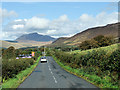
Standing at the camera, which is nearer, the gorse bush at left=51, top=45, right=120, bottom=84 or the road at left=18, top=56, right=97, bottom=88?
the road at left=18, top=56, right=97, bottom=88

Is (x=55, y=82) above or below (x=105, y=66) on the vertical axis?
below

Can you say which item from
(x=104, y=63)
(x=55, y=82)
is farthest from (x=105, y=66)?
(x=55, y=82)

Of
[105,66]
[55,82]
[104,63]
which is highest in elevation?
[104,63]

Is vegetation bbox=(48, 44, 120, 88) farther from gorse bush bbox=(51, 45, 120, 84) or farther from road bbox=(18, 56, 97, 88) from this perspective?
road bbox=(18, 56, 97, 88)

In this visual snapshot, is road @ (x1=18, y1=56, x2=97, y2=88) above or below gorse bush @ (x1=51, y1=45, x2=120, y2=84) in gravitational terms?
below

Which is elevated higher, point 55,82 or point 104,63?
point 104,63

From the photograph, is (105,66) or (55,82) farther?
(105,66)

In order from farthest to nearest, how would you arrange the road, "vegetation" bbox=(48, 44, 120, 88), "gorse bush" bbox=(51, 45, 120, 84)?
"gorse bush" bbox=(51, 45, 120, 84) < "vegetation" bbox=(48, 44, 120, 88) < the road

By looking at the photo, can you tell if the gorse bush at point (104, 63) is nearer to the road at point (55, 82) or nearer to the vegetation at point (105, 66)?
the vegetation at point (105, 66)

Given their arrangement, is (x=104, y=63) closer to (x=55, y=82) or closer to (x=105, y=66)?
(x=105, y=66)

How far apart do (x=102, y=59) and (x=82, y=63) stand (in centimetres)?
697

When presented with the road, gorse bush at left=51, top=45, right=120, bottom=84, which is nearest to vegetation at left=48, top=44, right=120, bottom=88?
gorse bush at left=51, top=45, right=120, bottom=84

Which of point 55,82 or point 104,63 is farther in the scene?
point 104,63

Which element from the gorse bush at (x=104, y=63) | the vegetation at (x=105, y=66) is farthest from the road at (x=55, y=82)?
the gorse bush at (x=104, y=63)
